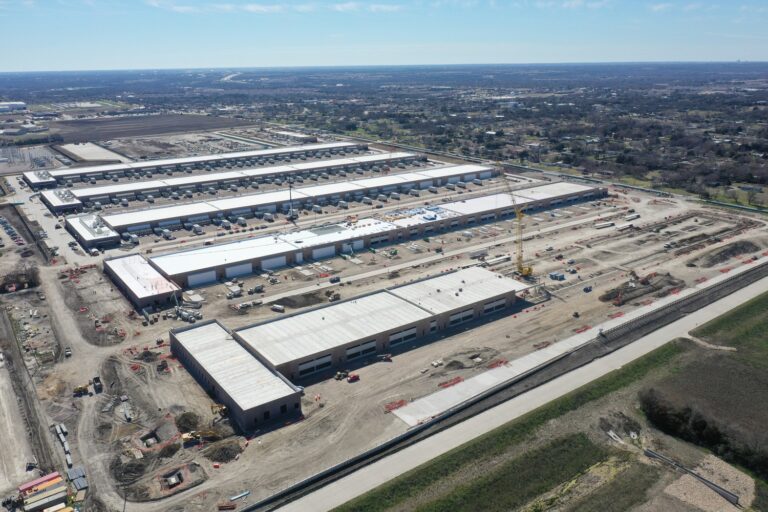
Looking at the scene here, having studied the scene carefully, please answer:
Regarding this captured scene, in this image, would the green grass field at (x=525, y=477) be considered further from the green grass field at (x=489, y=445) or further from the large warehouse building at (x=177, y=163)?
the large warehouse building at (x=177, y=163)

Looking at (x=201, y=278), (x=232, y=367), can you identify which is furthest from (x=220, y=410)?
(x=201, y=278)

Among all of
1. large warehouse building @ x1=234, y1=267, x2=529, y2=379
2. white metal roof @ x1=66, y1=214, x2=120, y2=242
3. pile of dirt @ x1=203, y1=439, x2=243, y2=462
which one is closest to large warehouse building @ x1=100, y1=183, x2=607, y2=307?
white metal roof @ x1=66, y1=214, x2=120, y2=242

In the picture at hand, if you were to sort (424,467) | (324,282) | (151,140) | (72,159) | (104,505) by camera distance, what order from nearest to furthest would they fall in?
(104,505) < (424,467) < (324,282) < (72,159) < (151,140)

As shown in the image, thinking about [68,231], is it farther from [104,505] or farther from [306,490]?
[306,490]

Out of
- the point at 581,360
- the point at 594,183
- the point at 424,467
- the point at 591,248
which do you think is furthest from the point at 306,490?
the point at 594,183

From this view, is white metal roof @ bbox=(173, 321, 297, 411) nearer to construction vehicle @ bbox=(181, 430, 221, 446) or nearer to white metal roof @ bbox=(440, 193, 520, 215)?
construction vehicle @ bbox=(181, 430, 221, 446)

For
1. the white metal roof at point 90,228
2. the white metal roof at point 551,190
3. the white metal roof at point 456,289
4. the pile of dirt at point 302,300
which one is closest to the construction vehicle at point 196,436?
the pile of dirt at point 302,300
